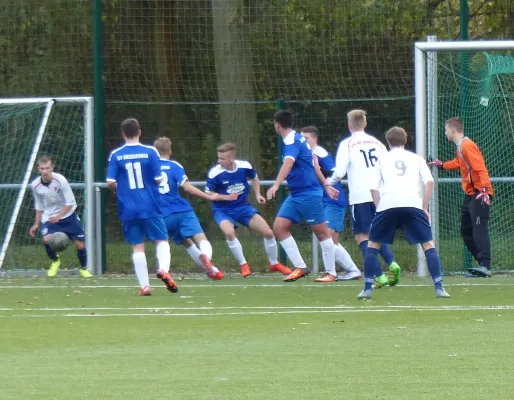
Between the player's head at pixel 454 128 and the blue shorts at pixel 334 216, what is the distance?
1621 millimetres

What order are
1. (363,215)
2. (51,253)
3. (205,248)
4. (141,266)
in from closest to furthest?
(141,266) < (363,215) < (205,248) < (51,253)

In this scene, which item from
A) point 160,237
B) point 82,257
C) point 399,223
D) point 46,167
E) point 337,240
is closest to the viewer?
point 399,223

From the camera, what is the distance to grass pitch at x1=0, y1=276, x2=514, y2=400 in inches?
260

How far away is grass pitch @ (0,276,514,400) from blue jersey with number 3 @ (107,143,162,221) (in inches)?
33.9

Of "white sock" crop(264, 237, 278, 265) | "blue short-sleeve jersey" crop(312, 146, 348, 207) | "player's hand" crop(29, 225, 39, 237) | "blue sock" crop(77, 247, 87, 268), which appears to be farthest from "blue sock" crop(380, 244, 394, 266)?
"player's hand" crop(29, 225, 39, 237)

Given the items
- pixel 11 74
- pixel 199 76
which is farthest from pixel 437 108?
pixel 11 74

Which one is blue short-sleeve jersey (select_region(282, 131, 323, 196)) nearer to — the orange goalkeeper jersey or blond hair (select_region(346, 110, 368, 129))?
blond hair (select_region(346, 110, 368, 129))

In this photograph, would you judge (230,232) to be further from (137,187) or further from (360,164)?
(137,187)

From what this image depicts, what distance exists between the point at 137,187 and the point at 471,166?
4.04 meters

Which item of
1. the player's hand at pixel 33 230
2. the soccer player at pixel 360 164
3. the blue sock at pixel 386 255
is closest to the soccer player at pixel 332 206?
the soccer player at pixel 360 164

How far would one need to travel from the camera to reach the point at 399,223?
11.4m

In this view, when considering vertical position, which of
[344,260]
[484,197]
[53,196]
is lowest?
[344,260]

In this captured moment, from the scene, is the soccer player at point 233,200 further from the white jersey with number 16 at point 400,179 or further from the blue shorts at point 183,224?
the white jersey with number 16 at point 400,179

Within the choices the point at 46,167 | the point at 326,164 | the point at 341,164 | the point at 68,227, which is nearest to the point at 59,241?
the point at 68,227
